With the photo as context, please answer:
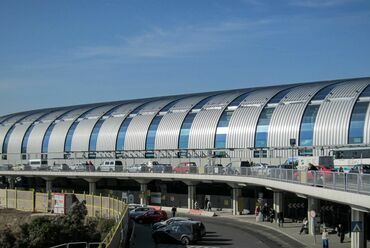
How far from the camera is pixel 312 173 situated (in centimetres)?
3475

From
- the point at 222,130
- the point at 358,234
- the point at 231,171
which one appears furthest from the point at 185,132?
the point at 358,234

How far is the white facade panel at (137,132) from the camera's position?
276ft

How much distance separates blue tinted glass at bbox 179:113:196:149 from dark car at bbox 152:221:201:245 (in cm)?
3828

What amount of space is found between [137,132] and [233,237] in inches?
1775

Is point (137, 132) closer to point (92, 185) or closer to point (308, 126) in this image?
point (92, 185)

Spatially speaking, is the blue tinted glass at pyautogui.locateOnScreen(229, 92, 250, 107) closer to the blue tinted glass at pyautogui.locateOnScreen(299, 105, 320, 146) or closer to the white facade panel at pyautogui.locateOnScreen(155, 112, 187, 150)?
the white facade panel at pyautogui.locateOnScreen(155, 112, 187, 150)

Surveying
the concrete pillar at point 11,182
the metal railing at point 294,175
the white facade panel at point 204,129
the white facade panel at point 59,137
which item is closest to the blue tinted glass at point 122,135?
the white facade panel at point 204,129

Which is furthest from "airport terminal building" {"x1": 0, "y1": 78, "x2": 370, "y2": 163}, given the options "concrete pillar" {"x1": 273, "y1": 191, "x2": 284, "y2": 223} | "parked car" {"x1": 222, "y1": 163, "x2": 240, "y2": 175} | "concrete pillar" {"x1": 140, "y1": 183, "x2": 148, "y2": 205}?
"concrete pillar" {"x1": 140, "y1": 183, "x2": 148, "y2": 205}

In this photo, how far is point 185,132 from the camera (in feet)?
259

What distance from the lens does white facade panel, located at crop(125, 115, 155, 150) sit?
84.2 meters

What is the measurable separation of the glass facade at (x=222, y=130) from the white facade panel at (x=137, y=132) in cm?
1366

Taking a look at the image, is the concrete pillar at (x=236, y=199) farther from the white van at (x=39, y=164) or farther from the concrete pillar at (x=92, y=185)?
the white van at (x=39, y=164)

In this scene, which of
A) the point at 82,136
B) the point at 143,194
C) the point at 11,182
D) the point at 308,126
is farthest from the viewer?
the point at 11,182

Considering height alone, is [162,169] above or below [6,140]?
below
